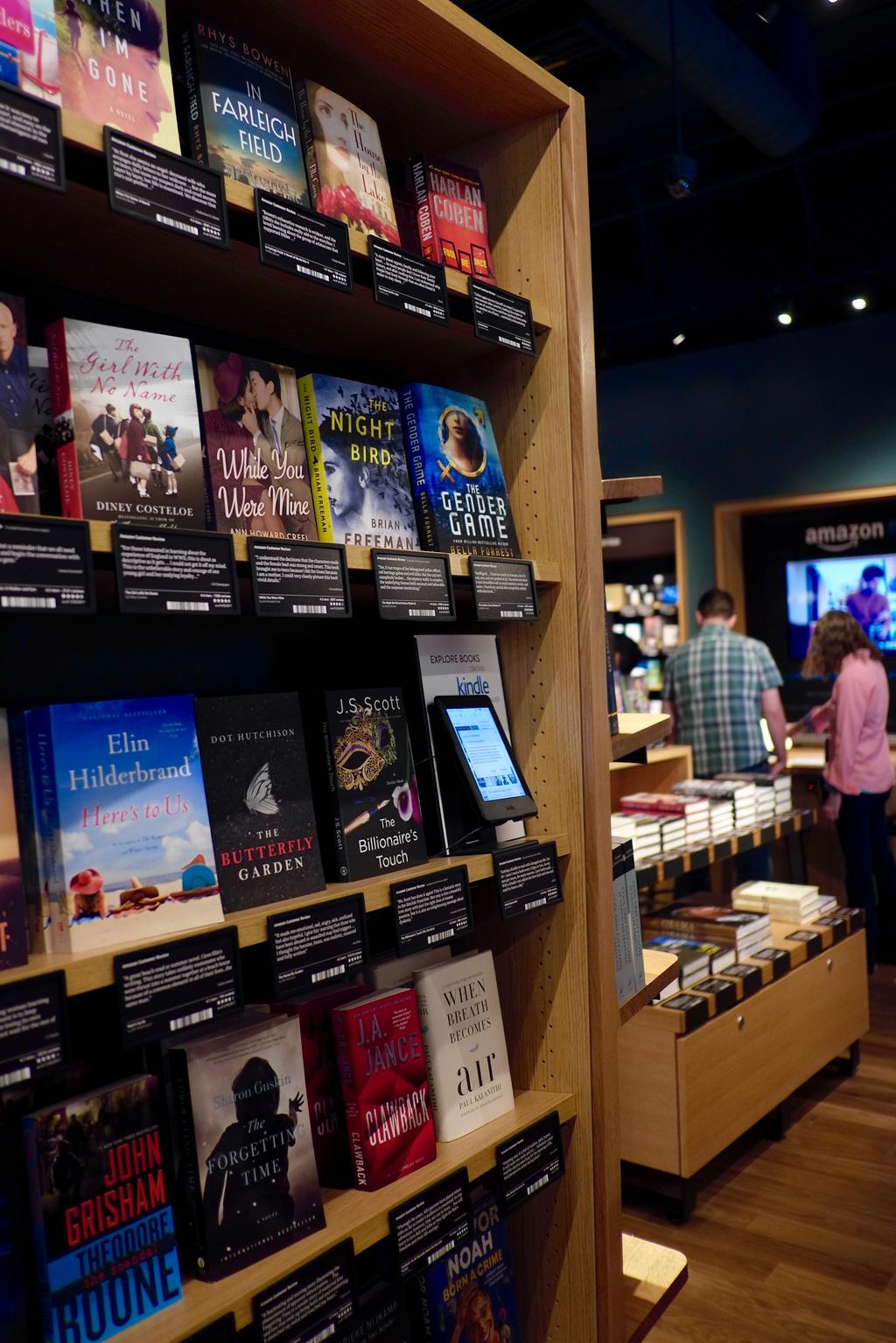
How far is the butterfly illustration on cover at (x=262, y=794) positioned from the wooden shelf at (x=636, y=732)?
80 centimetres

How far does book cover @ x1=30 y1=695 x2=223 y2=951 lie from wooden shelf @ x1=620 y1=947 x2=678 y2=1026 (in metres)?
0.94

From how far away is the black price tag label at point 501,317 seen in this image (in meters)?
1.66

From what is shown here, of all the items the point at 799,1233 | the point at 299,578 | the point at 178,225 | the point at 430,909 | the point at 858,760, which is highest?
the point at 178,225

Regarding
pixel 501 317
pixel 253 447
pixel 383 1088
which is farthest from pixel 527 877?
pixel 501 317

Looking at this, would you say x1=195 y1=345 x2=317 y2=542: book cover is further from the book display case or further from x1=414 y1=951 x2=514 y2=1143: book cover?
x1=414 y1=951 x2=514 y2=1143: book cover

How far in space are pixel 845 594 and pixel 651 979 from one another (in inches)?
217

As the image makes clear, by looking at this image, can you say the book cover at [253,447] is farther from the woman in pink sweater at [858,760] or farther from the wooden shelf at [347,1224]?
the woman in pink sweater at [858,760]

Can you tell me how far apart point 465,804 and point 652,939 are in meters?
2.22

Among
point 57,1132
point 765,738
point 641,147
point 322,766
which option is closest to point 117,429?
point 322,766

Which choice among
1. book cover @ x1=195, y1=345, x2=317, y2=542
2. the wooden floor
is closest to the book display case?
book cover @ x1=195, y1=345, x2=317, y2=542

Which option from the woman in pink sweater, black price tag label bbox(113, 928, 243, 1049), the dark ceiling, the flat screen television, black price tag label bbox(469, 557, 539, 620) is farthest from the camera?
the flat screen television

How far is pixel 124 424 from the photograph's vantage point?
1272mm

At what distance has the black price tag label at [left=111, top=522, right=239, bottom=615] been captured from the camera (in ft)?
3.73

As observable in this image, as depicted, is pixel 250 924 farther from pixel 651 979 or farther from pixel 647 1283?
pixel 647 1283
